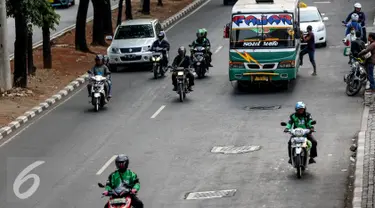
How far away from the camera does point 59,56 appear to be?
4041cm

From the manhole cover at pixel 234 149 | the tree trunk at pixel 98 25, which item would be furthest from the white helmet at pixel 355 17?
the manhole cover at pixel 234 149

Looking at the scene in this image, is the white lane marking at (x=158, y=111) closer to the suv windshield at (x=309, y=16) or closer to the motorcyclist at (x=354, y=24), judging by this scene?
the motorcyclist at (x=354, y=24)

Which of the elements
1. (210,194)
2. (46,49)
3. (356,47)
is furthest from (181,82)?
(210,194)

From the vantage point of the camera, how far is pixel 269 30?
30.7 m

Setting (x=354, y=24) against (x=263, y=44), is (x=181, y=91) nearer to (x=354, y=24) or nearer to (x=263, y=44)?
(x=263, y=44)

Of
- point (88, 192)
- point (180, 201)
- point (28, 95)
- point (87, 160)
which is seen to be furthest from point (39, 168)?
point (28, 95)

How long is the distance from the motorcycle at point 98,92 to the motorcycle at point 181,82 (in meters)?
2.17

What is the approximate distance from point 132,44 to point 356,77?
1085 cm

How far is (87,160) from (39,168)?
117cm

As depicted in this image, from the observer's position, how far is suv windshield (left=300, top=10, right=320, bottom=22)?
40844mm

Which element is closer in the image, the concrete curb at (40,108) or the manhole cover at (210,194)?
the manhole cover at (210,194)

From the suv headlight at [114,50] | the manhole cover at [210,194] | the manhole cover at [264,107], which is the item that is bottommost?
the manhole cover at [264,107]

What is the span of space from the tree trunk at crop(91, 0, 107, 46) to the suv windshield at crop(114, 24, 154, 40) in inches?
194

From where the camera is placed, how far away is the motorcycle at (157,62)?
34.3 meters
